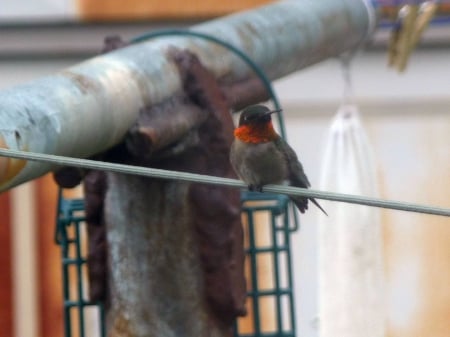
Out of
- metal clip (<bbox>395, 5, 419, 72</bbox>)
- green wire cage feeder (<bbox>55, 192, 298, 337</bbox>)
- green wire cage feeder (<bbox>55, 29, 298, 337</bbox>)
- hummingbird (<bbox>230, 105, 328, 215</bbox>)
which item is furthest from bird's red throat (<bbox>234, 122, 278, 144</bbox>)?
metal clip (<bbox>395, 5, 419, 72</bbox>)

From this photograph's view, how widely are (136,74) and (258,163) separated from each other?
0.41m

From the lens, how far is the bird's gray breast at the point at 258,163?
3.21 meters

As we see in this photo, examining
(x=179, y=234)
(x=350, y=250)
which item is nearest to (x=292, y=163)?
(x=179, y=234)

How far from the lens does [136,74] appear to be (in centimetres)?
299

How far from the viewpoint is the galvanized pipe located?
100 inches

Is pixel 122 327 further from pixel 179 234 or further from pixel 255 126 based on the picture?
pixel 255 126

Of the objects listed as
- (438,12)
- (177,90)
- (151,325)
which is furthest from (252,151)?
(438,12)

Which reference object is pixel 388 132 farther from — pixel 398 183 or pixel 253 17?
pixel 253 17

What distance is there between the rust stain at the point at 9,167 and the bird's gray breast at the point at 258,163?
30.8 inches

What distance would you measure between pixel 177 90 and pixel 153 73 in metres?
0.12

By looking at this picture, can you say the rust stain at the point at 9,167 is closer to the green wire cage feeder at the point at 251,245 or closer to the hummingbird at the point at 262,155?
the hummingbird at the point at 262,155

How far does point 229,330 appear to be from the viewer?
3.33 m

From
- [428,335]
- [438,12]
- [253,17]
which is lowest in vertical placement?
[428,335]

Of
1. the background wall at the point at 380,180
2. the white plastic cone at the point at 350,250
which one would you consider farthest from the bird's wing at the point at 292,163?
the background wall at the point at 380,180
